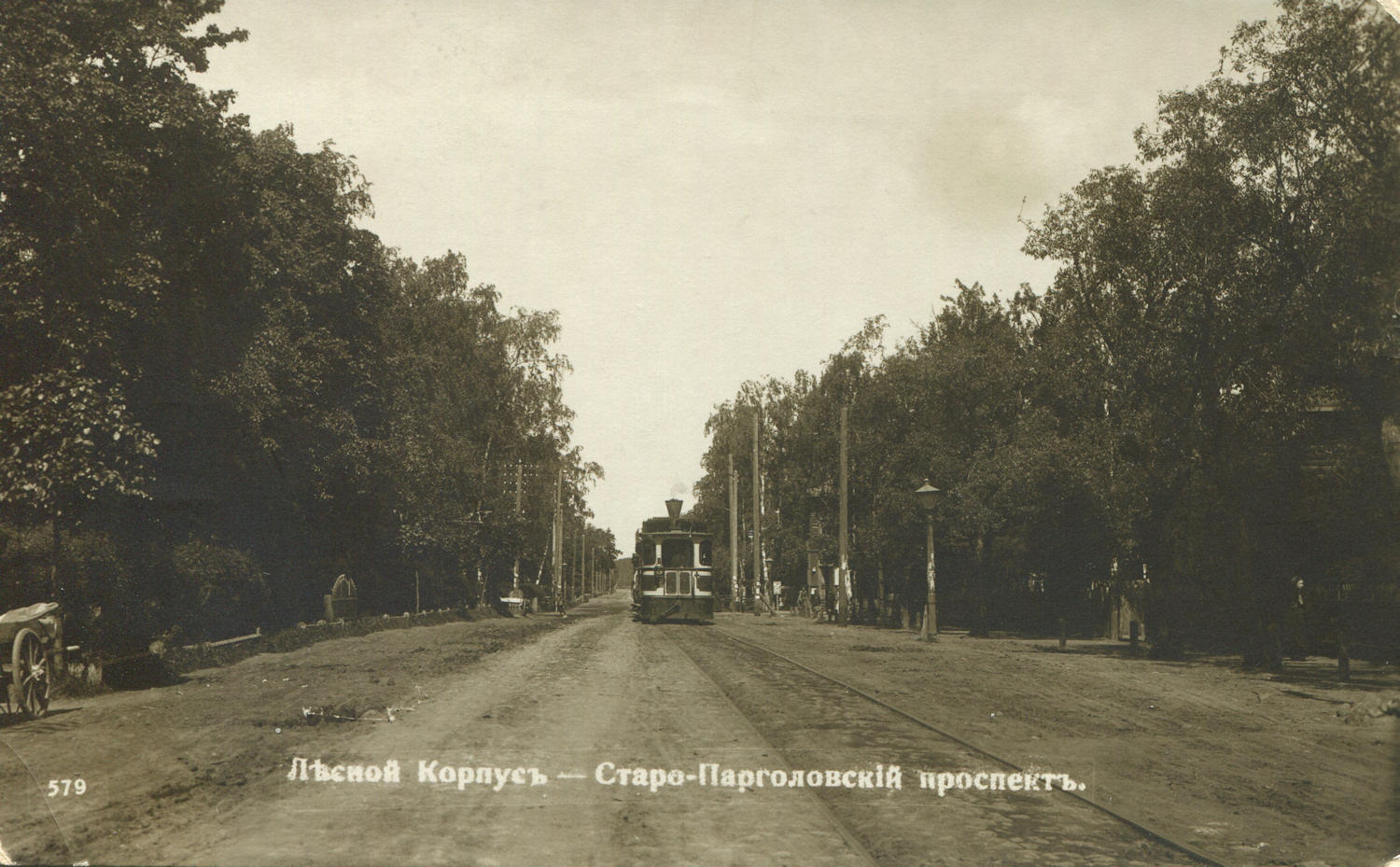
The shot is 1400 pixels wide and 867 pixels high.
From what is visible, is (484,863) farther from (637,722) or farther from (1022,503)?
(1022,503)

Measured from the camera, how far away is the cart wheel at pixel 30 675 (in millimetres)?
9445

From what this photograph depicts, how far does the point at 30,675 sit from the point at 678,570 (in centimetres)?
2613

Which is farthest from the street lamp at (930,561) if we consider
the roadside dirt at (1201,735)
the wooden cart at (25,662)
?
the wooden cart at (25,662)

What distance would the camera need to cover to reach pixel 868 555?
3412 centimetres

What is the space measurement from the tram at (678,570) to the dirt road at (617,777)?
69.1 feet

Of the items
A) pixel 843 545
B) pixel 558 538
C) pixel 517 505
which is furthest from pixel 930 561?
pixel 558 538

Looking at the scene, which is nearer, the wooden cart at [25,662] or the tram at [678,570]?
the wooden cart at [25,662]

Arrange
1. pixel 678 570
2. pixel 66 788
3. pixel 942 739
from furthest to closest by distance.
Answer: pixel 678 570
pixel 942 739
pixel 66 788

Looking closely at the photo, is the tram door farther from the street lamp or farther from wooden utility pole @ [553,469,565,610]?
wooden utility pole @ [553,469,565,610]

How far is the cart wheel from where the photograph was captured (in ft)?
31.0

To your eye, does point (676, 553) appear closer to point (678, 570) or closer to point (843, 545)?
point (678, 570)

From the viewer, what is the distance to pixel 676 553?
35.2 meters

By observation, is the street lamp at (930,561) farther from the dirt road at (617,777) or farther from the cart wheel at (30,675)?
the cart wheel at (30,675)

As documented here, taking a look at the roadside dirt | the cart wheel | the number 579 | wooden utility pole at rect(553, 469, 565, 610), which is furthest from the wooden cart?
wooden utility pole at rect(553, 469, 565, 610)
